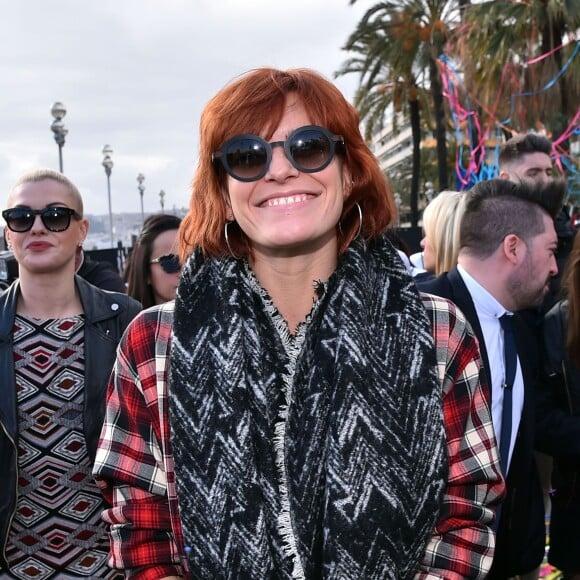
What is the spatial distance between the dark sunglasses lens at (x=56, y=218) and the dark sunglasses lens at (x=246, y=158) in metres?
1.55

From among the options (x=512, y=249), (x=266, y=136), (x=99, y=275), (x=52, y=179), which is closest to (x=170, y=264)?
(x=99, y=275)

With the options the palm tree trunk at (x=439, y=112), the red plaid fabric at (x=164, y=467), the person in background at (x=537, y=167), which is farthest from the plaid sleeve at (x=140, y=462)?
the palm tree trunk at (x=439, y=112)

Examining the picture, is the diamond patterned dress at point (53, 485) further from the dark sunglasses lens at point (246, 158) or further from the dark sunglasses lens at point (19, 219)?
the dark sunglasses lens at point (246, 158)

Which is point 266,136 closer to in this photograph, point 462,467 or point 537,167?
point 462,467

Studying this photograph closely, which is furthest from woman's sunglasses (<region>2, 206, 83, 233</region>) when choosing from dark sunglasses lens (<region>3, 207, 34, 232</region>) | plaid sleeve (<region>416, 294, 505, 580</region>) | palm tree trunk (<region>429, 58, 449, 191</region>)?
palm tree trunk (<region>429, 58, 449, 191</region>)

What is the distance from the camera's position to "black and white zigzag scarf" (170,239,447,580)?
69.7 inches

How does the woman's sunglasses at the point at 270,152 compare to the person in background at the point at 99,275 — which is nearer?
the woman's sunglasses at the point at 270,152

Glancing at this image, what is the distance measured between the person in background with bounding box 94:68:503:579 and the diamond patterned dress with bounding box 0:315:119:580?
98 centimetres

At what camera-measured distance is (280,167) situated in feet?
6.35

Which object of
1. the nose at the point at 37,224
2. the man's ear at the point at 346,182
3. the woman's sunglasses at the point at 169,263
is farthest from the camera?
the woman's sunglasses at the point at 169,263

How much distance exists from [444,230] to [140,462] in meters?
2.98

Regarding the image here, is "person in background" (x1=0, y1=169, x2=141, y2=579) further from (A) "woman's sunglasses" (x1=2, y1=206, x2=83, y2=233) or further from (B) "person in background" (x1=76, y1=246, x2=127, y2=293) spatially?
(B) "person in background" (x1=76, y1=246, x2=127, y2=293)

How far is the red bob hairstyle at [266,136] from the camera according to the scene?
6.43 ft

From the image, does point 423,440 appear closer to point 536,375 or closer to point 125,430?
point 125,430
